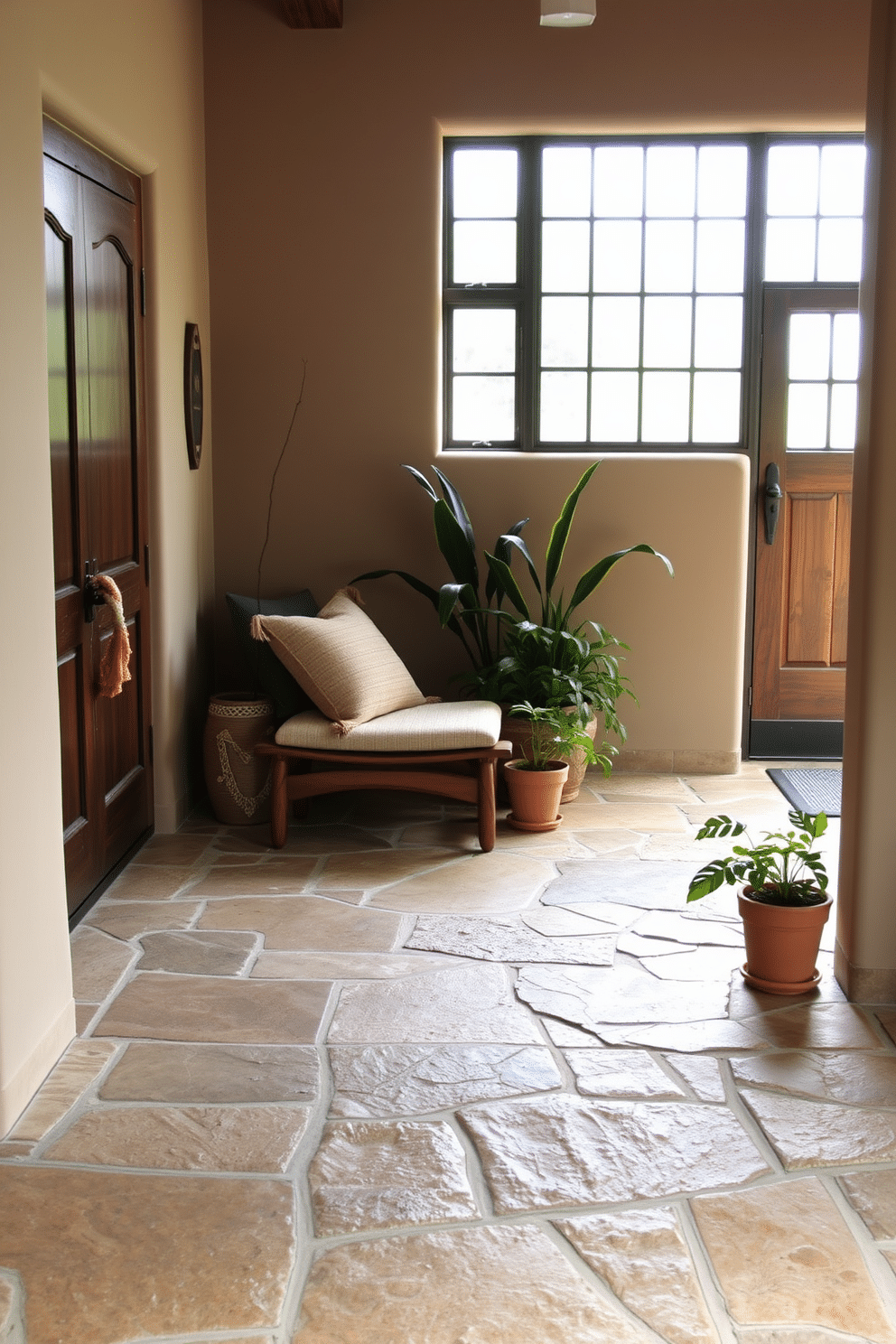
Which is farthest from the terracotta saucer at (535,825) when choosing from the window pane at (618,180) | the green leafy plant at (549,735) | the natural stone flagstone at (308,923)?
the window pane at (618,180)

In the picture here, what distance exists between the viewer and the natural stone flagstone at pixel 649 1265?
197cm

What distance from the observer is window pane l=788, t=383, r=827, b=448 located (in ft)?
18.0

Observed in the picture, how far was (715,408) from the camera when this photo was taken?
17.9 feet

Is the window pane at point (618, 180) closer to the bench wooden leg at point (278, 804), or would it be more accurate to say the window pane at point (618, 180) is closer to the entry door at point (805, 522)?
the entry door at point (805, 522)

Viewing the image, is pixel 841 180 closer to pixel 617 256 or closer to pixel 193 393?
pixel 617 256

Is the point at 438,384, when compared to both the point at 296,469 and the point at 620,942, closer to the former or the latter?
the point at 296,469

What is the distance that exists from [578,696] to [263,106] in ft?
8.76

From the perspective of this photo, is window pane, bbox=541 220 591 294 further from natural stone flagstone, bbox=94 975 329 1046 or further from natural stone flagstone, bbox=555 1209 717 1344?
natural stone flagstone, bbox=555 1209 717 1344

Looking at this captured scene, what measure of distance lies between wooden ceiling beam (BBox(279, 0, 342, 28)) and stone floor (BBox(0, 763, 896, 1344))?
3.28 meters

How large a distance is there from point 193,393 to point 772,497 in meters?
2.46

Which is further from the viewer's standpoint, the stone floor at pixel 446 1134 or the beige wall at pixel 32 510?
the beige wall at pixel 32 510

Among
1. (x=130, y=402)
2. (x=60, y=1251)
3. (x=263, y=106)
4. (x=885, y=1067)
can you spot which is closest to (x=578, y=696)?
(x=130, y=402)

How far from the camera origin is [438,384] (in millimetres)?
5301

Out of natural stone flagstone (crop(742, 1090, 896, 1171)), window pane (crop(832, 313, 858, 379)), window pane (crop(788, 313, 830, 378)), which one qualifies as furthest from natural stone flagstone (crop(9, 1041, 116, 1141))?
window pane (crop(832, 313, 858, 379))
